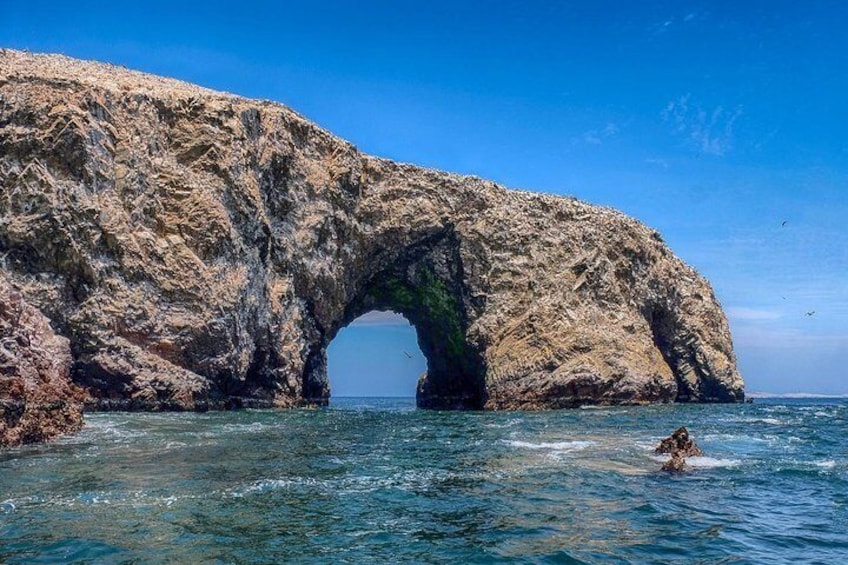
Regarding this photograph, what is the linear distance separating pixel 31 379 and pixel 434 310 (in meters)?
40.3

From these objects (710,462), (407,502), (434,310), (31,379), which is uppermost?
(434,310)

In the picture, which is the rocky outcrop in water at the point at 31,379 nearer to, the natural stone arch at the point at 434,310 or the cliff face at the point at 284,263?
the cliff face at the point at 284,263

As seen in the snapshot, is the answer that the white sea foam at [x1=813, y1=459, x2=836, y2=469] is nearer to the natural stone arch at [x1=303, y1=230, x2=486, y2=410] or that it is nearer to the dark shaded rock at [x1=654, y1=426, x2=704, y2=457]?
the dark shaded rock at [x1=654, y1=426, x2=704, y2=457]

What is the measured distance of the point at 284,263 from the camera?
169 feet

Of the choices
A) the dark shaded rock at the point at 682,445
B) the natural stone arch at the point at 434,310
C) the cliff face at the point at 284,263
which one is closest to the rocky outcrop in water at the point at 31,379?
the cliff face at the point at 284,263

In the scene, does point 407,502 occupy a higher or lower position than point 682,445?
lower

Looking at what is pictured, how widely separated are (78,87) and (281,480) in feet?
105

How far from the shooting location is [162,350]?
39.8 metres

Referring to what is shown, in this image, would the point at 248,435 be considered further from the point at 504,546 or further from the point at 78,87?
the point at 78,87

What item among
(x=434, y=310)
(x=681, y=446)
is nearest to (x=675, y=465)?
(x=681, y=446)

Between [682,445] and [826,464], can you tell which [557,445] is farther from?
[826,464]

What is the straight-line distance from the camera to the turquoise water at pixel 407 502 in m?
10.7

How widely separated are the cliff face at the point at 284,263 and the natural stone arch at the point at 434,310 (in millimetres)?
206

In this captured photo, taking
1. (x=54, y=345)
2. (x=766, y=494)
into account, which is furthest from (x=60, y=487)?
(x=54, y=345)
